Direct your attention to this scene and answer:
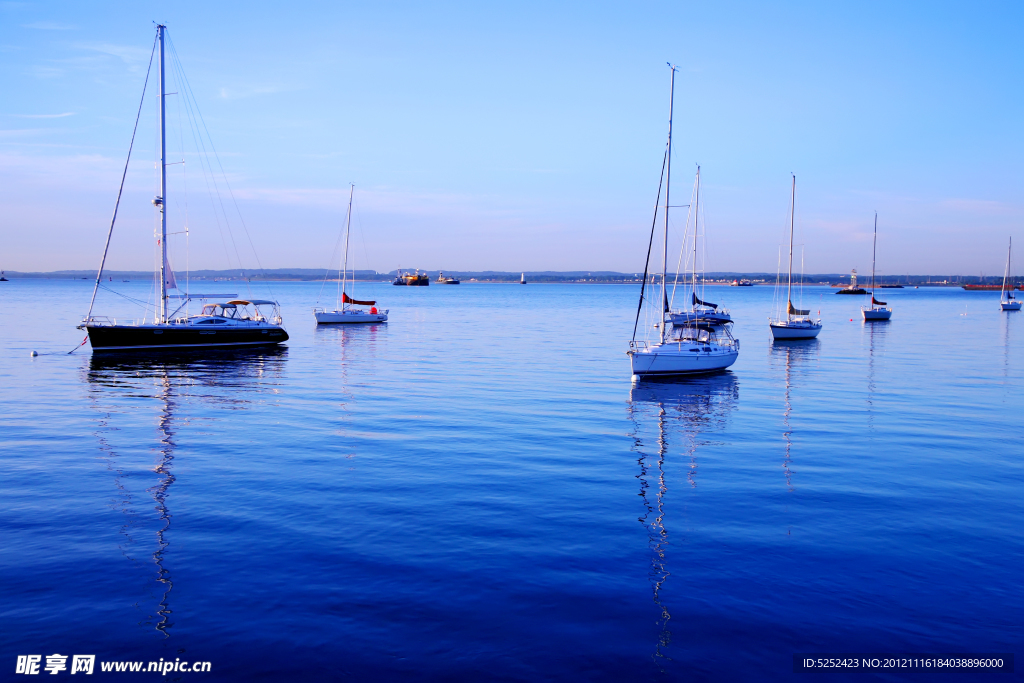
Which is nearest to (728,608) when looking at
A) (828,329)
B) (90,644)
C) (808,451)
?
(90,644)

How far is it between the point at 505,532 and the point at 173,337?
42.2m

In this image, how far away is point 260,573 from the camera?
36.6 ft

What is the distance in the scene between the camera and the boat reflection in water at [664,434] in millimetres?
11828

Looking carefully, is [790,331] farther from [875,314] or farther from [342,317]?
[342,317]

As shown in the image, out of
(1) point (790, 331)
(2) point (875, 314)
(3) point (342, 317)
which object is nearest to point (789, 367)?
(1) point (790, 331)

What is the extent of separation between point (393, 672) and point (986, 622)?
7830 mm

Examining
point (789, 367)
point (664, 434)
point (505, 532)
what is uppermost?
point (789, 367)

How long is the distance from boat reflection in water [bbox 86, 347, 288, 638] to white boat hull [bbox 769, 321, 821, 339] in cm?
4030

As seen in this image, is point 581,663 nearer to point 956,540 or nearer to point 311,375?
point 956,540

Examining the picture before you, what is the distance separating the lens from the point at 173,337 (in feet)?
161

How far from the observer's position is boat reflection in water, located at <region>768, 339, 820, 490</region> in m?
20.5

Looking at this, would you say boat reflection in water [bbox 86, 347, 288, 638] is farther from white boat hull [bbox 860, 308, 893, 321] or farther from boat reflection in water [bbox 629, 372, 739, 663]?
white boat hull [bbox 860, 308, 893, 321]

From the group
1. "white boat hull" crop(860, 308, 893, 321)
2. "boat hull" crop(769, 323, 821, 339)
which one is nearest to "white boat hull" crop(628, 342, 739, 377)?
"boat hull" crop(769, 323, 821, 339)

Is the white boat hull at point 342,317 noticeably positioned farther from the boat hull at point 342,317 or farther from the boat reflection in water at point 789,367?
the boat reflection in water at point 789,367
